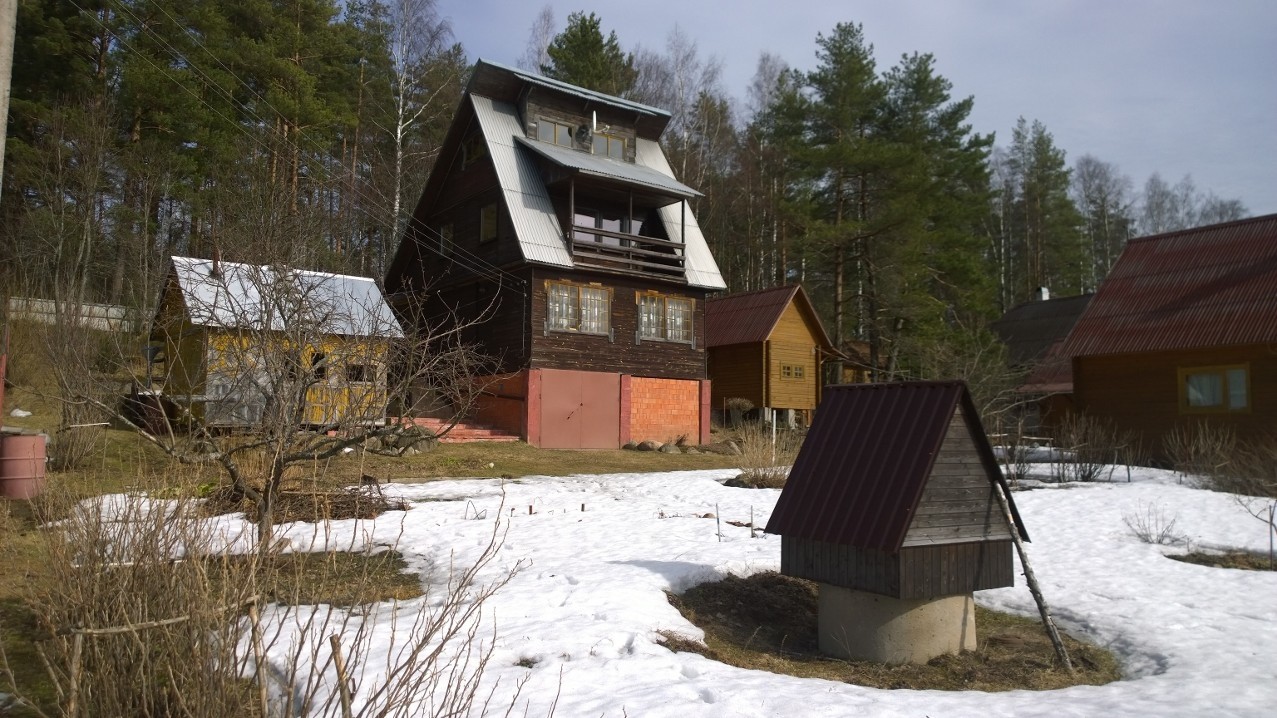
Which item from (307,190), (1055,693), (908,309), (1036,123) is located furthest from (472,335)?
(1036,123)

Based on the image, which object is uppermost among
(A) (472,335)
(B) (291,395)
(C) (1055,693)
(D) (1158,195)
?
(D) (1158,195)

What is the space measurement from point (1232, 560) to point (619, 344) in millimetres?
16297

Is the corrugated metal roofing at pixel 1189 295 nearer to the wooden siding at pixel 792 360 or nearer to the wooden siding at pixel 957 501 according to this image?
the wooden siding at pixel 792 360

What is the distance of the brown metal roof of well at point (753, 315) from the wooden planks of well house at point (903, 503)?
23.3 m

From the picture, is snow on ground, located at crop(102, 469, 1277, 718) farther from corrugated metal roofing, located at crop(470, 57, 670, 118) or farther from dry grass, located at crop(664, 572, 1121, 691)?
corrugated metal roofing, located at crop(470, 57, 670, 118)

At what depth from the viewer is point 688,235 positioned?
91.8ft

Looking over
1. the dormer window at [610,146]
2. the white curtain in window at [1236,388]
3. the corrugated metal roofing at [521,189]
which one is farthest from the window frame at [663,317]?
the white curtain in window at [1236,388]

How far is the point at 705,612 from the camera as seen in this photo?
9109 millimetres

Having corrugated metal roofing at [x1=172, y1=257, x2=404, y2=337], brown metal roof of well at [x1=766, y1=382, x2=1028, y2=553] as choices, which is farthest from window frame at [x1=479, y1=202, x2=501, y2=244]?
brown metal roof of well at [x1=766, y1=382, x2=1028, y2=553]

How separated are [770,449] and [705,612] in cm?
902

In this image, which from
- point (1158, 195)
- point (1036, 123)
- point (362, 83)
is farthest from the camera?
point (1158, 195)

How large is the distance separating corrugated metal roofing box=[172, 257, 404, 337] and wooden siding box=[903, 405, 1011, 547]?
6765mm

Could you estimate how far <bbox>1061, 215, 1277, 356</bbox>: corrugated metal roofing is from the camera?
74.7 feet

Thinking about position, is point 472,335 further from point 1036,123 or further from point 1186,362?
point 1036,123
